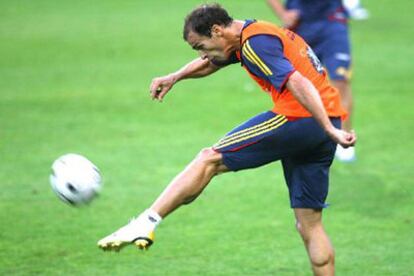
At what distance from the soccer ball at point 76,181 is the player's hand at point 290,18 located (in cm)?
572

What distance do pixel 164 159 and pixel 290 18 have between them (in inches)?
99.0

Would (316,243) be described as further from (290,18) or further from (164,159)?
(290,18)

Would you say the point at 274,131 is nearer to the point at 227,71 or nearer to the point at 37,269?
the point at 37,269

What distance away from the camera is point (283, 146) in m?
7.06

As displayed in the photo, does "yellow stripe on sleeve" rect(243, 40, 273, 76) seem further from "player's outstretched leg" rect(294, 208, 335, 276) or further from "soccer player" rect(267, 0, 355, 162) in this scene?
"soccer player" rect(267, 0, 355, 162)

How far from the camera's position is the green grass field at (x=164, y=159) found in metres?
8.96

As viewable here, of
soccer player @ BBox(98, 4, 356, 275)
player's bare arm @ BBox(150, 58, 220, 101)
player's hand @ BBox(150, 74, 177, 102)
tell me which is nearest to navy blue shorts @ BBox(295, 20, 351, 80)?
player's bare arm @ BBox(150, 58, 220, 101)

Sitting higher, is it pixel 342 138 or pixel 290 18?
pixel 290 18

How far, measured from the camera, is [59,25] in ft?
78.3

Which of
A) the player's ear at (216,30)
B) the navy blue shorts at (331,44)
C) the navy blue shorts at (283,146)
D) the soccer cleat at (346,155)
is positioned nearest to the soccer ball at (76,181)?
the navy blue shorts at (283,146)

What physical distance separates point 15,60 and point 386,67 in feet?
24.5

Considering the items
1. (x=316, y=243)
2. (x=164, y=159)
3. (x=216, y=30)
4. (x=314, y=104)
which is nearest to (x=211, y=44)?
(x=216, y=30)

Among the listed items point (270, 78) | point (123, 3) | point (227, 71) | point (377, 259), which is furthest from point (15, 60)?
point (270, 78)

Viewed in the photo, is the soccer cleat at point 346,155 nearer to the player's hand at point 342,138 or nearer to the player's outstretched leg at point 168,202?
the player's outstretched leg at point 168,202
